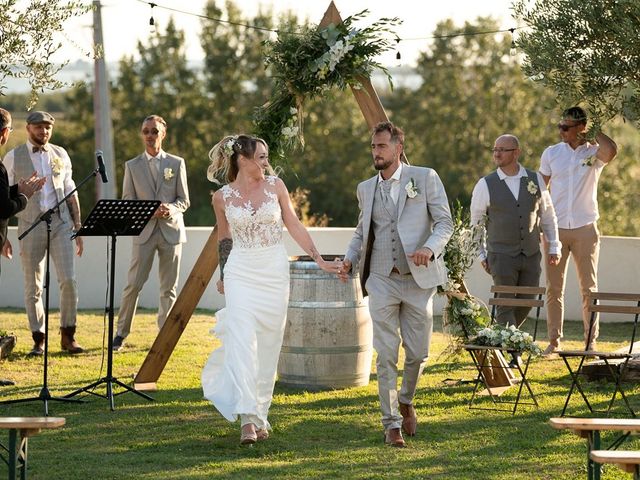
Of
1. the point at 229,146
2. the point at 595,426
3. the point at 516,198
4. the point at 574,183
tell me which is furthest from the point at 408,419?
the point at 574,183

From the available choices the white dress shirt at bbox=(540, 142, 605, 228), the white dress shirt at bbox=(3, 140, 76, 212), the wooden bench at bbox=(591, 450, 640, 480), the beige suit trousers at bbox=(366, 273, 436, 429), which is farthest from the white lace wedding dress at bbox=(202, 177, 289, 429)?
the white dress shirt at bbox=(540, 142, 605, 228)

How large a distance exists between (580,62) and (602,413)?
9.23 ft

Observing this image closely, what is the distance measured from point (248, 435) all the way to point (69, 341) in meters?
4.83

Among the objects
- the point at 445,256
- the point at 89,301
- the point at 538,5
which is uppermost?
the point at 538,5

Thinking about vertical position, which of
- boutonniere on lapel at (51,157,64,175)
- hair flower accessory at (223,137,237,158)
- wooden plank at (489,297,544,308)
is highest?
hair flower accessory at (223,137,237,158)

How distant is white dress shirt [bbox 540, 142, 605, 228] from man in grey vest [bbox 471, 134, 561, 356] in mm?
1010

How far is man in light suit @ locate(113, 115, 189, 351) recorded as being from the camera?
12.7 meters

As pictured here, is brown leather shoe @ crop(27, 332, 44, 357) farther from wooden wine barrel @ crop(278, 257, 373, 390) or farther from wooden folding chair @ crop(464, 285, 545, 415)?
wooden folding chair @ crop(464, 285, 545, 415)

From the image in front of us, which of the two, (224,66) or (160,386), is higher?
(224,66)

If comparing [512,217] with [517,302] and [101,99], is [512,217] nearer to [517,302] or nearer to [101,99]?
[517,302]

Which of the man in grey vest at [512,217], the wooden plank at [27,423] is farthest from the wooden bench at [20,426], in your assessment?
the man in grey vest at [512,217]

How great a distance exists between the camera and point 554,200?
12617mm

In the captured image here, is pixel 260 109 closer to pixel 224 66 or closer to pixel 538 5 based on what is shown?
pixel 538 5

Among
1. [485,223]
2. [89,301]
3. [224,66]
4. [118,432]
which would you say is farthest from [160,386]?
[224,66]
